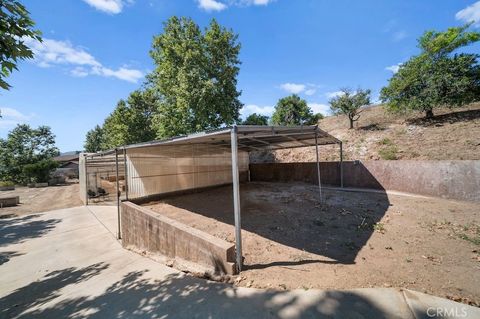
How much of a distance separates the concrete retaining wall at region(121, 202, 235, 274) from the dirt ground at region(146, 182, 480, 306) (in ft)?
1.69

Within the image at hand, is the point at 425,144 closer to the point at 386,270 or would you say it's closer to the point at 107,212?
the point at 386,270

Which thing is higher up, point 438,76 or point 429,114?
point 438,76

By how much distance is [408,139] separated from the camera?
12344mm

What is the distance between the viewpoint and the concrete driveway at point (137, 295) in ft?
9.34

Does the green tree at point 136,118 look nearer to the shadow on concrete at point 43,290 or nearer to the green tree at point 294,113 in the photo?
the green tree at point 294,113

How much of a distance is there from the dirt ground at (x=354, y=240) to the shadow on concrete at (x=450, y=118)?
24.0ft

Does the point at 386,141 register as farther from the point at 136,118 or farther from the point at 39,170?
the point at 39,170

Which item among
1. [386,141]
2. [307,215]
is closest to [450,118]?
[386,141]

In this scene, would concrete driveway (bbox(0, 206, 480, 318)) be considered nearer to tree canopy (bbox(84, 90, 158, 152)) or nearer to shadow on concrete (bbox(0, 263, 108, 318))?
shadow on concrete (bbox(0, 263, 108, 318))

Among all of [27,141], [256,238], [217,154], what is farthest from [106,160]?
[27,141]

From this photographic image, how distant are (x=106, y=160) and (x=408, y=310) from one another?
15.3 meters

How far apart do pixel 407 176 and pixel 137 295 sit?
1018 centimetres

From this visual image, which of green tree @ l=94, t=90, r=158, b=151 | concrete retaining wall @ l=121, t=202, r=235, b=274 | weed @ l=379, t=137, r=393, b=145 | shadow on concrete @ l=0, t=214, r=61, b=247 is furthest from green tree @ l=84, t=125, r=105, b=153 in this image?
weed @ l=379, t=137, r=393, b=145

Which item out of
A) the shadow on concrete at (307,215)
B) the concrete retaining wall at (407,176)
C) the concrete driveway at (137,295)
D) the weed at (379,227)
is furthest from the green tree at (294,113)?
the concrete driveway at (137,295)
